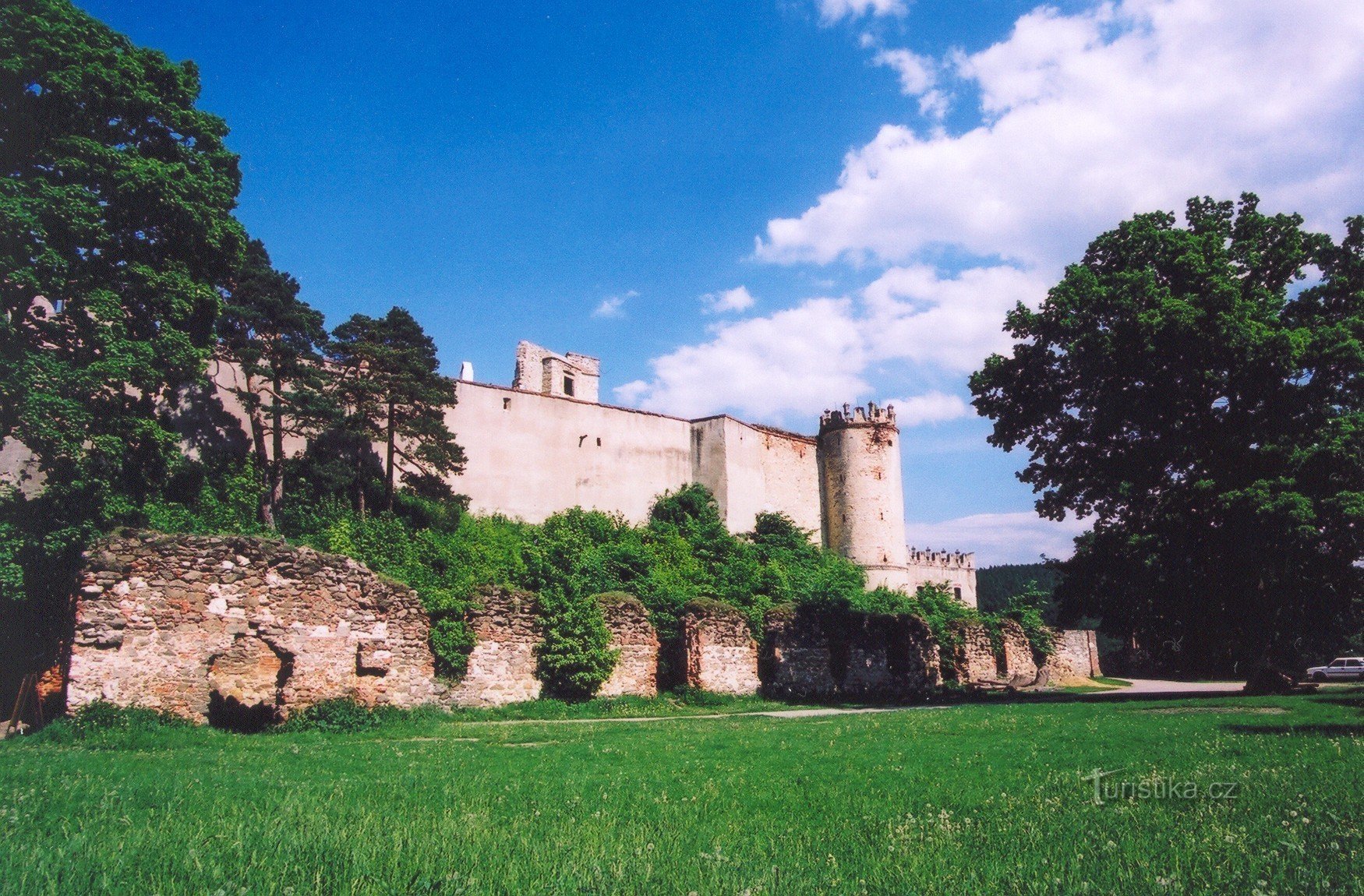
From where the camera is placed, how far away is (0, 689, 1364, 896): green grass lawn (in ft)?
14.3

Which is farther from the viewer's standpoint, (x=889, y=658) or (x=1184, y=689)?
(x=1184, y=689)

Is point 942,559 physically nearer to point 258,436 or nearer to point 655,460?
point 655,460

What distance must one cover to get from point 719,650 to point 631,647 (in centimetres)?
276

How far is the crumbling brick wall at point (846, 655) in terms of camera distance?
2423cm

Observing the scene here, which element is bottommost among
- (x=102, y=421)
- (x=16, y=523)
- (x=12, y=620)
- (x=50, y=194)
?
(x=12, y=620)

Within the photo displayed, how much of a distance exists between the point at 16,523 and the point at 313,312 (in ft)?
42.4

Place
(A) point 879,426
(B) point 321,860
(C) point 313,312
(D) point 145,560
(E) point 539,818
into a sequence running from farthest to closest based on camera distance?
(A) point 879,426 → (C) point 313,312 → (D) point 145,560 → (E) point 539,818 → (B) point 321,860

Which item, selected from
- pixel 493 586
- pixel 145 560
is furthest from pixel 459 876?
pixel 493 586

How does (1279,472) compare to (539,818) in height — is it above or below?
above

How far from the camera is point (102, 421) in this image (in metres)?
18.4

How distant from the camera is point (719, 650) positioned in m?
22.8

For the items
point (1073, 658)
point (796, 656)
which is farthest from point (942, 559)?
point (796, 656)

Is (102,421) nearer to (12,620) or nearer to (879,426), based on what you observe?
(12,620)

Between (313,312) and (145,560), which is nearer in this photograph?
(145,560)
